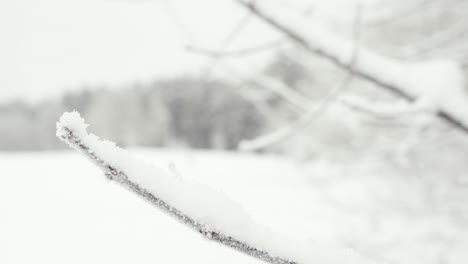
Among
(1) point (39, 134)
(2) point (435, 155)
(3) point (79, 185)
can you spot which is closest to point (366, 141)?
(2) point (435, 155)

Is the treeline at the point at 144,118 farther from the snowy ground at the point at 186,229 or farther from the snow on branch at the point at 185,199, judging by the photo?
the snow on branch at the point at 185,199

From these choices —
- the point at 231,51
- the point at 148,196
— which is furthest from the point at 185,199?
the point at 231,51

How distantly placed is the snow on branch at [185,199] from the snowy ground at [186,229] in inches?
11.9

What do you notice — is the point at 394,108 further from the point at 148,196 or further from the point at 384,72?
the point at 148,196

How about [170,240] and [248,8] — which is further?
[170,240]

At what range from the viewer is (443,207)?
11.0 feet

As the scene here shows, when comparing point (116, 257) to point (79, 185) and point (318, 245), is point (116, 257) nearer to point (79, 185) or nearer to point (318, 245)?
point (318, 245)

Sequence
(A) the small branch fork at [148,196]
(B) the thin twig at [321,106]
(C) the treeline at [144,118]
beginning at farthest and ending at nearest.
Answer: (C) the treeline at [144,118] < (B) the thin twig at [321,106] < (A) the small branch fork at [148,196]

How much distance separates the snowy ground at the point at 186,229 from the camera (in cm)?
117

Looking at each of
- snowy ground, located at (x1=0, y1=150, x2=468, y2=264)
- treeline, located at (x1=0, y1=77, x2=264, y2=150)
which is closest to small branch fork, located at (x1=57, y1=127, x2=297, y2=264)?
snowy ground, located at (x1=0, y1=150, x2=468, y2=264)

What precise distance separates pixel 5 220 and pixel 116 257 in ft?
2.20

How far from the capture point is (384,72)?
1.18 metres

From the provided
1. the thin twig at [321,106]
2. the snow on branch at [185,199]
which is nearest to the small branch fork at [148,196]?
the snow on branch at [185,199]

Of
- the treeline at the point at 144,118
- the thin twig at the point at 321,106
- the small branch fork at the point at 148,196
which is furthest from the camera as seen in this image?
the treeline at the point at 144,118
